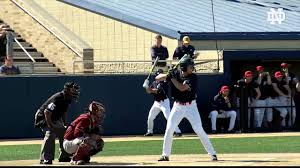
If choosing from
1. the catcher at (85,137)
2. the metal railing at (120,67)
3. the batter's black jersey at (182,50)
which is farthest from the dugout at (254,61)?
the catcher at (85,137)

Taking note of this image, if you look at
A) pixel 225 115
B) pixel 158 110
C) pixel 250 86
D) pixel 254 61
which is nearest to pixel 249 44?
pixel 254 61

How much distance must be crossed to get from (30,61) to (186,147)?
30.9 ft

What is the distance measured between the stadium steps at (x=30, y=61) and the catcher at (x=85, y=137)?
10185 mm

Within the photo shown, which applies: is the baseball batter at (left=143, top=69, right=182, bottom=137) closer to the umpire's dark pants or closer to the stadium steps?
the stadium steps

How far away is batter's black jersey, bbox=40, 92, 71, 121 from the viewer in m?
16.5

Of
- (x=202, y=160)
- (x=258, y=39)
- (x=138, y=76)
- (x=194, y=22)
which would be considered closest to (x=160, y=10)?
(x=194, y=22)

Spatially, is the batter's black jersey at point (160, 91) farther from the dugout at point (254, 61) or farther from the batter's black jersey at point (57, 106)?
the batter's black jersey at point (57, 106)

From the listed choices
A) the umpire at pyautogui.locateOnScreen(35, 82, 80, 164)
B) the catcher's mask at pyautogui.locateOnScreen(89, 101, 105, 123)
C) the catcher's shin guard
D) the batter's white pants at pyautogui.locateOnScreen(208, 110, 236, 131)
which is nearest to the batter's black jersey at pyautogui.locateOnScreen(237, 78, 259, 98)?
the batter's white pants at pyautogui.locateOnScreen(208, 110, 236, 131)

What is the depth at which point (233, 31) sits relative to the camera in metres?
30.0

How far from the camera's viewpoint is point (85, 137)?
16297mm

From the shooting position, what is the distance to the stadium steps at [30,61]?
26.6 m

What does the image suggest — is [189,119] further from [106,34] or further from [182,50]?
[106,34]

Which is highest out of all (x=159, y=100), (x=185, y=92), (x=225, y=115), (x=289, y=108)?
(x=185, y=92)

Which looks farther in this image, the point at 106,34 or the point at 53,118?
the point at 106,34
